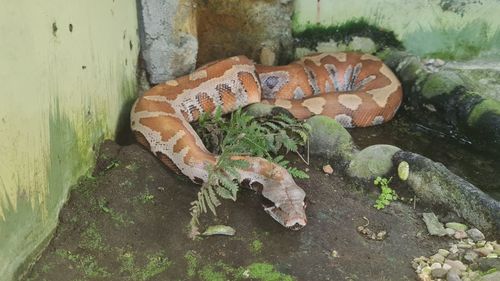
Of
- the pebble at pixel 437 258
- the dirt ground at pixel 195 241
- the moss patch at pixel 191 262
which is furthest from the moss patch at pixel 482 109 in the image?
the moss patch at pixel 191 262

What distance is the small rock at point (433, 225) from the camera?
4.93m

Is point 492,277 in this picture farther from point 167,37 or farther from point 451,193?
point 167,37

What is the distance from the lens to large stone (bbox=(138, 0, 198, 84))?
630cm

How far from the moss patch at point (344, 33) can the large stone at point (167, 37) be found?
193 centimetres

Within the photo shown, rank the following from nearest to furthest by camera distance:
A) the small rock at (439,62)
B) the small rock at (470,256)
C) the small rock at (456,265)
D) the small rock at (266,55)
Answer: the small rock at (456,265)
the small rock at (470,256)
the small rock at (266,55)
the small rock at (439,62)

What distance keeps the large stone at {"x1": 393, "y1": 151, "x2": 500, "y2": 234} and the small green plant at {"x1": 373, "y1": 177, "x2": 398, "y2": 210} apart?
0.65 ft

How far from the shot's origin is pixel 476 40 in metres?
7.86

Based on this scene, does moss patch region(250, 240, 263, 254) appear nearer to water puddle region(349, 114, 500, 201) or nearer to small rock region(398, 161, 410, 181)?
small rock region(398, 161, 410, 181)

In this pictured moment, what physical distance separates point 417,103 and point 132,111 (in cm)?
388

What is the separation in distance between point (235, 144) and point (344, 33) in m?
3.43

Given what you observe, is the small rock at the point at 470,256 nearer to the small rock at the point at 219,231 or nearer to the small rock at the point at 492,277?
the small rock at the point at 492,277

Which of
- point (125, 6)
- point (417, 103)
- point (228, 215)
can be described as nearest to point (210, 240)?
point (228, 215)

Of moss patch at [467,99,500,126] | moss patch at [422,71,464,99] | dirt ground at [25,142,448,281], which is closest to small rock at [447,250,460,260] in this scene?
dirt ground at [25,142,448,281]

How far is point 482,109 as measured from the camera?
22.0 feet
